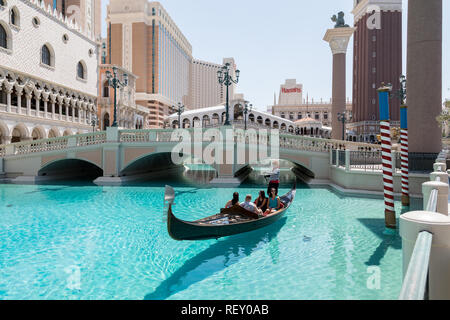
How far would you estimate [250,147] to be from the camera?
61.6 feet

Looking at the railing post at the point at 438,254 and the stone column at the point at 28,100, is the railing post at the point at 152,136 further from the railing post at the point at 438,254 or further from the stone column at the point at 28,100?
the railing post at the point at 438,254

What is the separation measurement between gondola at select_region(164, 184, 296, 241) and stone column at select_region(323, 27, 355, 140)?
23.6 meters

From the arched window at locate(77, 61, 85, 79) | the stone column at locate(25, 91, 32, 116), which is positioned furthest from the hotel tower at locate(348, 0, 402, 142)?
the stone column at locate(25, 91, 32, 116)

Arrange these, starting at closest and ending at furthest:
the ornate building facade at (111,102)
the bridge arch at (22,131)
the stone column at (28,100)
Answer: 1. the bridge arch at (22,131)
2. the stone column at (28,100)
3. the ornate building facade at (111,102)

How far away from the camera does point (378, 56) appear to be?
56.1 m

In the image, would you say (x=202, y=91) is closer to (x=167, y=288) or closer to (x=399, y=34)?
(x=399, y=34)

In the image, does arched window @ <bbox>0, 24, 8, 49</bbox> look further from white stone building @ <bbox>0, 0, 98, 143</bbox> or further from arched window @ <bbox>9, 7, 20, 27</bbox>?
arched window @ <bbox>9, 7, 20, 27</bbox>

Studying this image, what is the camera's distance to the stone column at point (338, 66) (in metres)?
30.4

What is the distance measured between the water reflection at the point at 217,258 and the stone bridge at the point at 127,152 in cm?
977

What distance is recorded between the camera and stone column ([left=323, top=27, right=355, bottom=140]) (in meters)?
30.4

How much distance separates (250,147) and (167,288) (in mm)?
13840

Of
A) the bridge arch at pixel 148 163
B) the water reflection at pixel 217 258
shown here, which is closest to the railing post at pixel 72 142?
the bridge arch at pixel 148 163

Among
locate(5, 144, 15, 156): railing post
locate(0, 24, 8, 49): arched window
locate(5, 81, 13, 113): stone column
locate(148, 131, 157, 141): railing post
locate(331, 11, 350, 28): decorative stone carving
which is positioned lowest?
→ locate(5, 144, 15, 156): railing post
